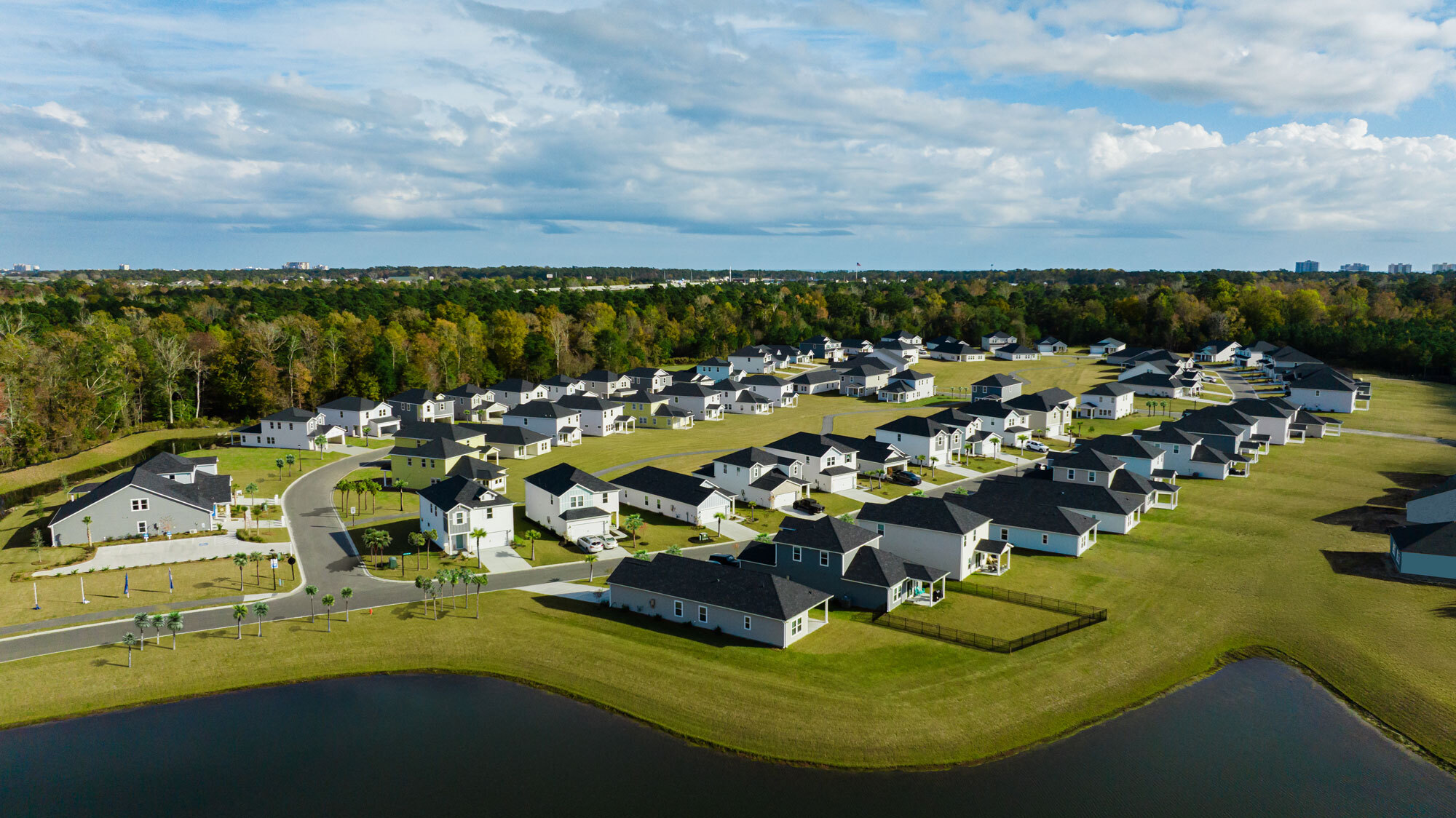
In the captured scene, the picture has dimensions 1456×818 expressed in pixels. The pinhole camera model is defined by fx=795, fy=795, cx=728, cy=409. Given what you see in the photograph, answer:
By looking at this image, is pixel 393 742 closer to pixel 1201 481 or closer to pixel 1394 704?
pixel 1394 704

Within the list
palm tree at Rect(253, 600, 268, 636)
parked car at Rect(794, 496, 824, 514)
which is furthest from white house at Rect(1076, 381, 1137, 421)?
palm tree at Rect(253, 600, 268, 636)

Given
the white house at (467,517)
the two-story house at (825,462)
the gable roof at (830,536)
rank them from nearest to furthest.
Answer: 1. the gable roof at (830,536)
2. the white house at (467,517)
3. the two-story house at (825,462)

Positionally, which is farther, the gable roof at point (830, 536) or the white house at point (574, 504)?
the white house at point (574, 504)

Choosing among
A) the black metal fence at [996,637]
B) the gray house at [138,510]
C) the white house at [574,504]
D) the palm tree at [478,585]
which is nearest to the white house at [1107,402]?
the black metal fence at [996,637]

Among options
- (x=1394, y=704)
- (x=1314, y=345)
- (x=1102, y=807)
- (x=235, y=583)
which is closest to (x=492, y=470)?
(x=235, y=583)

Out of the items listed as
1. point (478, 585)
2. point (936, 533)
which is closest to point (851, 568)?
point (936, 533)

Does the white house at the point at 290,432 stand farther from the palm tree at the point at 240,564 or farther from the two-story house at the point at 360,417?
the palm tree at the point at 240,564

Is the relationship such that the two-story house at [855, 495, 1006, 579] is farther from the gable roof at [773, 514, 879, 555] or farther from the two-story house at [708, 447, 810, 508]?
the two-story house at [708, 447, 810, 508]
